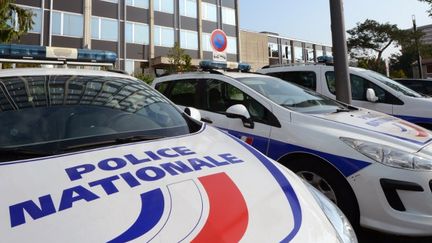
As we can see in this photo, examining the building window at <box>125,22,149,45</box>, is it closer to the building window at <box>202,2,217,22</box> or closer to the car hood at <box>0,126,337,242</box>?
the building window at <box>202,2,217,22</box>

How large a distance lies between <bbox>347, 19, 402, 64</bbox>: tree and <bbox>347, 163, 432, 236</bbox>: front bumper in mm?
46244

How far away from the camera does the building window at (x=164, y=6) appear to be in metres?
30.9

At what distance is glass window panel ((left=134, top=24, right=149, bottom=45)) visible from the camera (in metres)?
29.3

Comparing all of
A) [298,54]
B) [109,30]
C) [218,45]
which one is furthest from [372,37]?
[218,45]

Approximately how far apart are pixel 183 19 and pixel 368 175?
3110 centimetres

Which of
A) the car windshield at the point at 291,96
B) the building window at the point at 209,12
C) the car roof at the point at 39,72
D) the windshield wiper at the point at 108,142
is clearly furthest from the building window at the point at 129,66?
the windshield wiper at the point at 108,142

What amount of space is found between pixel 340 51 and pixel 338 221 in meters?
4.71

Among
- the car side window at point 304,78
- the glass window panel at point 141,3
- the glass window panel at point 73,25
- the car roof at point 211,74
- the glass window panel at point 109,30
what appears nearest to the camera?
the car roof at point 211,74

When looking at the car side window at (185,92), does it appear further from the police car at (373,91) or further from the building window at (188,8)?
the building window at (188,8)

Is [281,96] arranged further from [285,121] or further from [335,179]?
[335,179]

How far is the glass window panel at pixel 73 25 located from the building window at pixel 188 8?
30.7 feet

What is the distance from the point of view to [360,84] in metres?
6.43

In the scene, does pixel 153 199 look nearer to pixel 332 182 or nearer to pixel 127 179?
pixel 127 179

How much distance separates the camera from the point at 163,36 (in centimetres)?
3109
